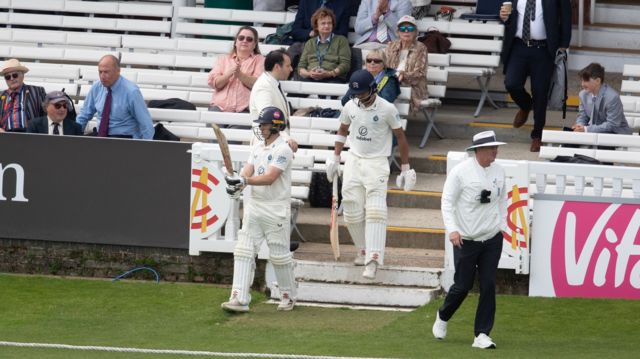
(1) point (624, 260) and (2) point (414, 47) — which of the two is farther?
(2) point (414, 47)

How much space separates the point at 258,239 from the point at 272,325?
2.41 feet

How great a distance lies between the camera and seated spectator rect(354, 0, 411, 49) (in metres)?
16.0

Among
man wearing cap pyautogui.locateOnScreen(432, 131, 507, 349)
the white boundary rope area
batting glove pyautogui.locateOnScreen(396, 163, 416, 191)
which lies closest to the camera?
the white boundary rope area

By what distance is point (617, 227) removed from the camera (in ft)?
38.6

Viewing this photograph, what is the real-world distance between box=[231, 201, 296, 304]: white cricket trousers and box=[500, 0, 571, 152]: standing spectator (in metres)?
4.68

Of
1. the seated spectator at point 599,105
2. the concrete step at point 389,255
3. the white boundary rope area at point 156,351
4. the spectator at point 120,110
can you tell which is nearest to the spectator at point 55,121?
the spectator at point 120,110

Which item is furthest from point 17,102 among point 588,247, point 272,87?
point 588,247

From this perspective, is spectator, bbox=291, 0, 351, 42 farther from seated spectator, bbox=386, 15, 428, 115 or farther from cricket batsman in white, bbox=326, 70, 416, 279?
cricket batsman in white, bbox=326, 70, 416, 279

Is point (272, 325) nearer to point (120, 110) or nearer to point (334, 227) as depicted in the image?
point (334, 227)

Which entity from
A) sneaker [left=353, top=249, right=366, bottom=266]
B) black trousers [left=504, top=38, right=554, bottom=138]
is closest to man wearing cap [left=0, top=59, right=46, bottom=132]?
sneaker [left=353, top=249, right=366, bottom=266]

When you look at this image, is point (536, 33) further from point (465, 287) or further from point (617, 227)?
point (465, 287)

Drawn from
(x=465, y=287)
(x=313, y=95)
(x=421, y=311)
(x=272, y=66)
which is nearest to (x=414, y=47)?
(x=313, y=95)

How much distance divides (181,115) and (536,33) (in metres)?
4.04

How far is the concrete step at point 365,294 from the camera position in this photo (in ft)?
39.1
